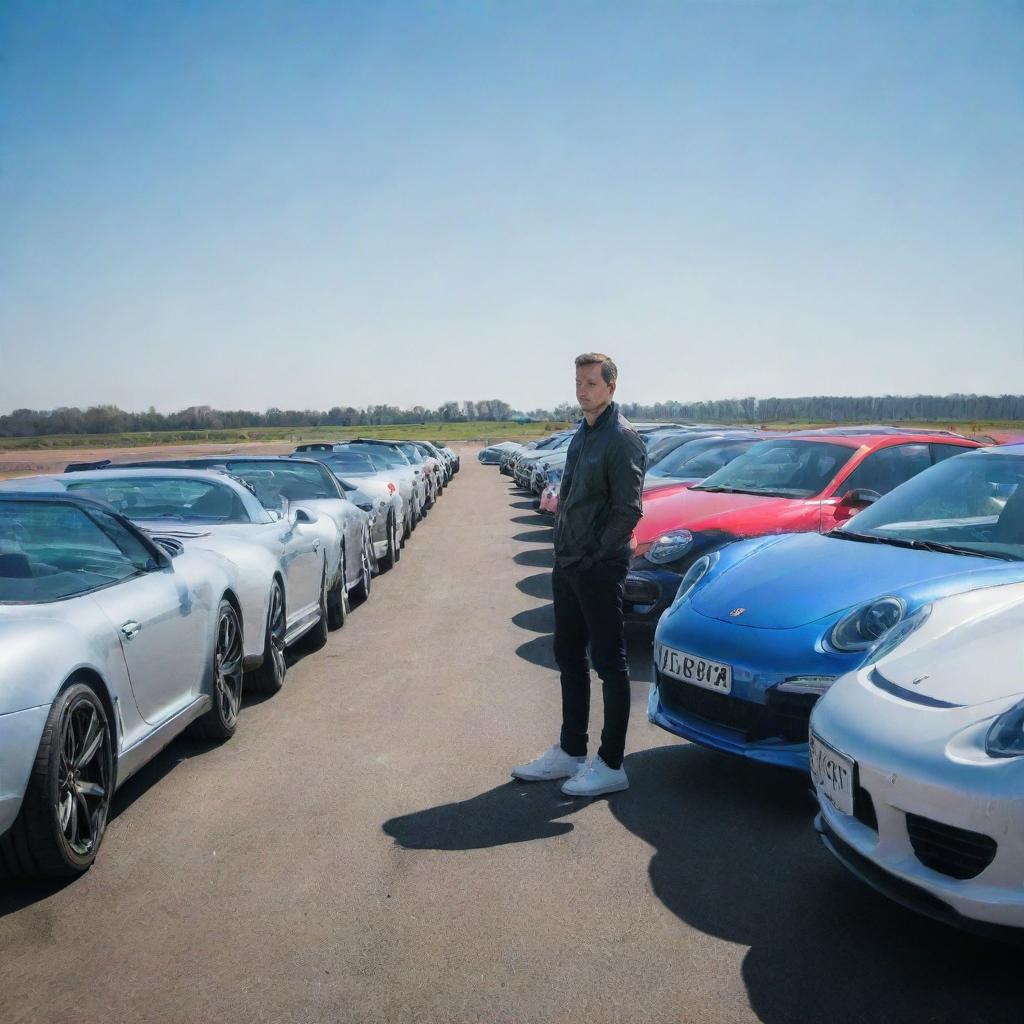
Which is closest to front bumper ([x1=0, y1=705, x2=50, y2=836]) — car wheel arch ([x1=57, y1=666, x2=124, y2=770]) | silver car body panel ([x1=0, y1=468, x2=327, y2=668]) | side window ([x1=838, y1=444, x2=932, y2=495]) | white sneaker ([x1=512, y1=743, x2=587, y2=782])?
car wheel arch ([x1=57, y1=666, x2=124, y2=770])

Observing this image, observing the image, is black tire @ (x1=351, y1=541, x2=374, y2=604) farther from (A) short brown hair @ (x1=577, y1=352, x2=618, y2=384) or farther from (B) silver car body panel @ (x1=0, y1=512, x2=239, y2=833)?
(A) short brown hair @ (x1=577, y1=352, x2=618, y2=384)

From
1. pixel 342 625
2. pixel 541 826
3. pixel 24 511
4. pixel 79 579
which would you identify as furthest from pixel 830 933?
pixel 342 625

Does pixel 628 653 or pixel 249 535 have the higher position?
pixel 249 535

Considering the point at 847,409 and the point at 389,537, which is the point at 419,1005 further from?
the point at 847,409

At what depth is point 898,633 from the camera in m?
3.60

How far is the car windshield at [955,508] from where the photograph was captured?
472cm

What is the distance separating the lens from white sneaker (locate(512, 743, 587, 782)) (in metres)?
4.55

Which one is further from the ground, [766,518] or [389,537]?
[766,518]

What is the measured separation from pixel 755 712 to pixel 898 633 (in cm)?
75

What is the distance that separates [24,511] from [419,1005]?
9.41ft

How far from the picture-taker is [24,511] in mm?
4324

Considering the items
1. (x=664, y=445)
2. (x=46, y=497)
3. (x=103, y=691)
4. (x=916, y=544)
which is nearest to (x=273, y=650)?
(x=46, y=497)

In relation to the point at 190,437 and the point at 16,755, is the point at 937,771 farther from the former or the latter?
the point at 190,437

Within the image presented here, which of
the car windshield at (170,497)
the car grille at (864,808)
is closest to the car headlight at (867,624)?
the car grille at (864,808)
